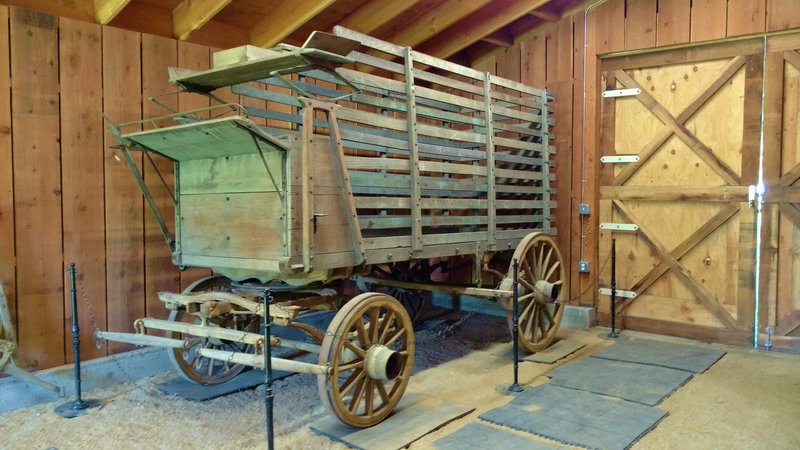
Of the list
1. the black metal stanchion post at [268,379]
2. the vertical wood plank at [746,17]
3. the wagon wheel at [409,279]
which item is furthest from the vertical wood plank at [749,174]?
the black metal stanchion post at [268,379]

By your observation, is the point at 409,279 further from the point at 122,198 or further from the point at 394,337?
the point at 122,198

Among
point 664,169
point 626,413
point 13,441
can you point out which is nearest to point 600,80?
point 664,169

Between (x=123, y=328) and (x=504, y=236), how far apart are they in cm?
300

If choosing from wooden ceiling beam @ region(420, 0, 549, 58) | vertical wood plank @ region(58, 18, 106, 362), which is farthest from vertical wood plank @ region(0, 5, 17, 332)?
wooden ceiling beam @ region(420, 0, 549, 58)

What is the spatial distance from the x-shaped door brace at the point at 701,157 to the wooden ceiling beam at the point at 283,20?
3.14 meters

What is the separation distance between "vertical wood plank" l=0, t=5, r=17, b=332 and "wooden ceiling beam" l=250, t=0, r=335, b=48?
180cm

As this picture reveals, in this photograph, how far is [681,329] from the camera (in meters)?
5.35

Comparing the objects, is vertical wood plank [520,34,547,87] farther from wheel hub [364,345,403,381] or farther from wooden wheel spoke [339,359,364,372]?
wooden wheel spoke [339,359,364,372]

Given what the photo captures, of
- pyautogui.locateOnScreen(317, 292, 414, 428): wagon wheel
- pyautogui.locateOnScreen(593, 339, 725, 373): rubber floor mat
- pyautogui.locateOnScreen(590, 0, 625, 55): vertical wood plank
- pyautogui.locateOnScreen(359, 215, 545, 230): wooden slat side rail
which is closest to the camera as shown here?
pyautogui.locateOnScreen(317, 292, 414, 428): wagon wheel

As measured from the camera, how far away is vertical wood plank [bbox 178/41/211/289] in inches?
168

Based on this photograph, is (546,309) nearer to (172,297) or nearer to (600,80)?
(600,80)

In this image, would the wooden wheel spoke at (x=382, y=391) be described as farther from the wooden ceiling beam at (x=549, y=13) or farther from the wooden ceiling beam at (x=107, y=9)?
the wooden ceiling beam at (x=549, y=13)

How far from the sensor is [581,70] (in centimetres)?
568

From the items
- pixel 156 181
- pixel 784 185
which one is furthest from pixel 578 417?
pixel 156 181
